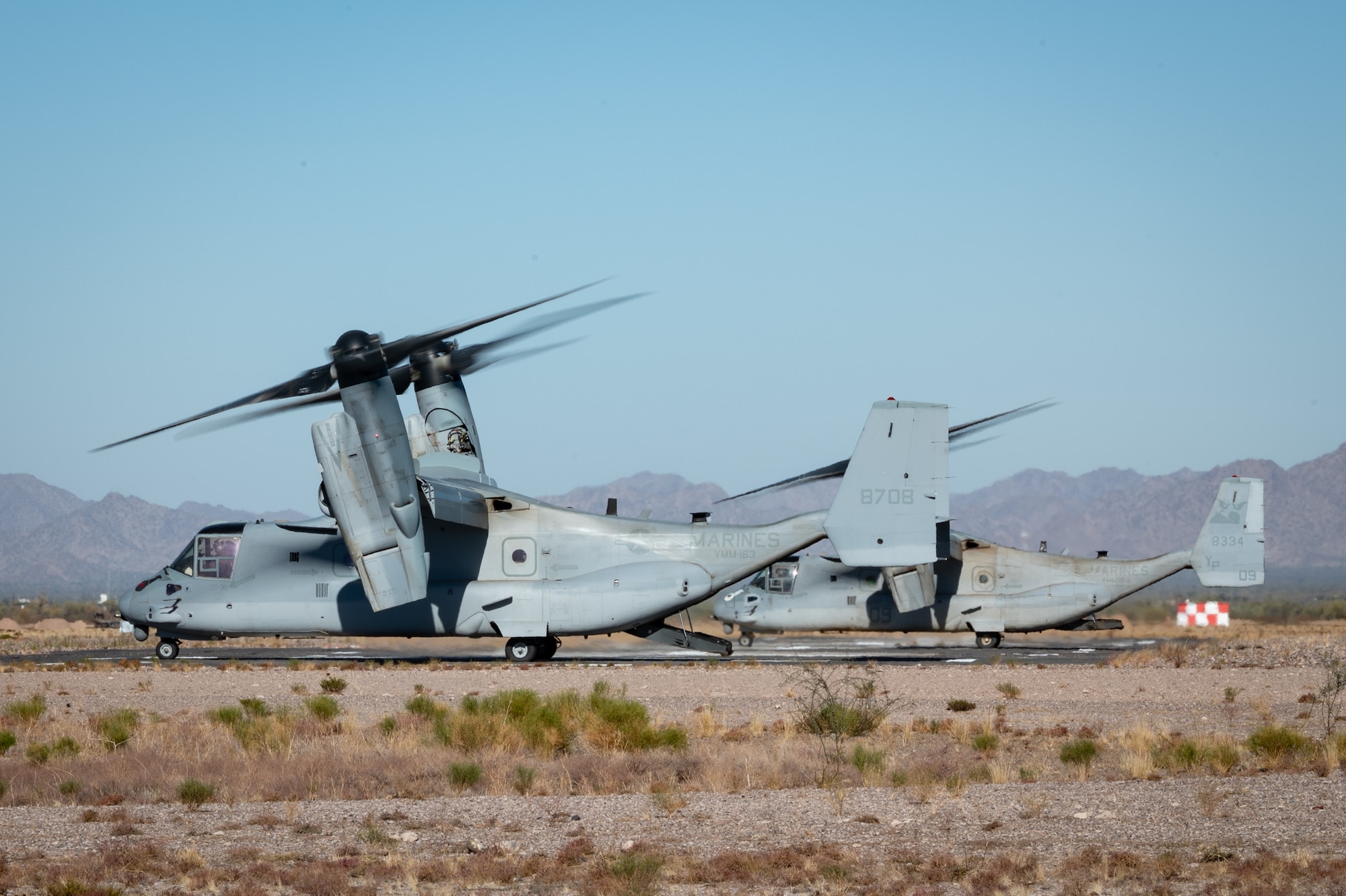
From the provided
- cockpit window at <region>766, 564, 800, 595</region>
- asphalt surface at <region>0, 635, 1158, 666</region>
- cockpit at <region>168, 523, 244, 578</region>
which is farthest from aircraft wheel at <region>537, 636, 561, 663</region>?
cockpit window at <region>766, 564, 800, 595</region>

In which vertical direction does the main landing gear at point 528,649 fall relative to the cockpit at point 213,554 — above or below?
below

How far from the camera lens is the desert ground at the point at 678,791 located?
9703 mm

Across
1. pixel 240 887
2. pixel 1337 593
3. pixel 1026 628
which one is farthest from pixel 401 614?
pixel 1337 593

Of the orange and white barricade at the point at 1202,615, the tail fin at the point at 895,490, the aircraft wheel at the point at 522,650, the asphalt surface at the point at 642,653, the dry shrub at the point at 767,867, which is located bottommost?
the dry shrub at the point at 767,867

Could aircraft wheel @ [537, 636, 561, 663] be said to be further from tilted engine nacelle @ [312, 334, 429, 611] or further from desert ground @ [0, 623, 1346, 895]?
desert ground @ [0, 623, 1346, 895]

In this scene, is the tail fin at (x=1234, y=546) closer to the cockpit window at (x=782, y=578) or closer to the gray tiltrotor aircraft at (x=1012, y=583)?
the gray tiltrotor aircraft at (x=1012, y=583)

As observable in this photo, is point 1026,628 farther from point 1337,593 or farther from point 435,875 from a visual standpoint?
point 1337,593

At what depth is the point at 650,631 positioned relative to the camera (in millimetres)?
31047

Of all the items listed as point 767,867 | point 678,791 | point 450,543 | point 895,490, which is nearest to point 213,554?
point 450,543

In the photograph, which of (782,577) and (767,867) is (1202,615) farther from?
(767,867)

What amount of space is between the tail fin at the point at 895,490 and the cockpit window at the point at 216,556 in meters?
13.9

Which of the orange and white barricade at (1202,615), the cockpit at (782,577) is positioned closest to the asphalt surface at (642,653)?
the cockpit at (782,577)

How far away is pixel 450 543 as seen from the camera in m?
30.1

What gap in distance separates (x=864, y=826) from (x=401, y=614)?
20.2 m
